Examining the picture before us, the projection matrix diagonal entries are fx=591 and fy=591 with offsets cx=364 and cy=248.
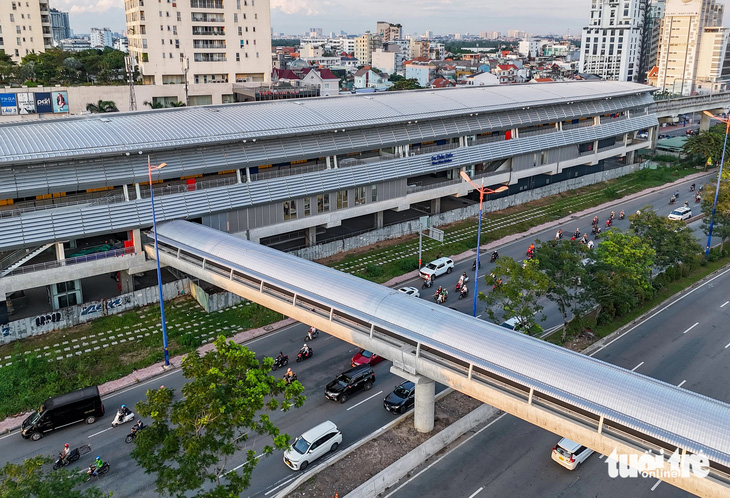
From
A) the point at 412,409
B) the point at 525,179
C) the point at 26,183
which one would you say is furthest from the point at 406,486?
the point at 525,179

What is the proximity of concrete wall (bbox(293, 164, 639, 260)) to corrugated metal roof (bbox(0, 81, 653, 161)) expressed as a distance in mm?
11394

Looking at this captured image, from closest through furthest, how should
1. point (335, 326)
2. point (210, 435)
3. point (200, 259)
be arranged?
point (210, 435), point (335, 326), point (200, 259)

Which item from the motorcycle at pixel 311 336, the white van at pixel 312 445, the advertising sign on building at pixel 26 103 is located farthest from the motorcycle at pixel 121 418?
the advertising sign on building at pixel 26 103

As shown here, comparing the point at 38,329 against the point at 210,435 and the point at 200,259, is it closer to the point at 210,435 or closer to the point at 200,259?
the point at 200,259

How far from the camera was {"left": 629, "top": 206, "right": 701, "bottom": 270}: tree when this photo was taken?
48344 mm

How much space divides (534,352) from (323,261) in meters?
33.5

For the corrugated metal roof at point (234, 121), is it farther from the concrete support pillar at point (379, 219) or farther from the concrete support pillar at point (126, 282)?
the concrete support pillar at point (126, 282)

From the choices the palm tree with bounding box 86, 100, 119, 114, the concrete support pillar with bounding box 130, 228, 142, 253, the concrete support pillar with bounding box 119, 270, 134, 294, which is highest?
the palm tree with bounding box 86, 100, 119, 114

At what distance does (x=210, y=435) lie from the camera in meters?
23.2

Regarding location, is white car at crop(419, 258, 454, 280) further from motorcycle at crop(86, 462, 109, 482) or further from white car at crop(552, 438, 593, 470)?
motorcycle at crop(86, 462, 109, 482)

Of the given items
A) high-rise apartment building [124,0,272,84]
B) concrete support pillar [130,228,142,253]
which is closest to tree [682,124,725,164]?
high-rise apartment building [124,0,272,84]

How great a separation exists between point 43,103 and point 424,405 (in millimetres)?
95637

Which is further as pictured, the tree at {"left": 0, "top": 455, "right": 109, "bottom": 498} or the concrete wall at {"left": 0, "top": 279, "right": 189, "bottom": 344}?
the concrete wall at {"left": 0, "top": 279, "right": 189, "bottom": 344}

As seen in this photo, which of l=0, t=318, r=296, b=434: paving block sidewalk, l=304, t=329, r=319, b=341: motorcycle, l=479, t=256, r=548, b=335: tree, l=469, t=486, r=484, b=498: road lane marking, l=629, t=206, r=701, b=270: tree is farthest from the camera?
l=629, t=206, r=701, b=270: tree
